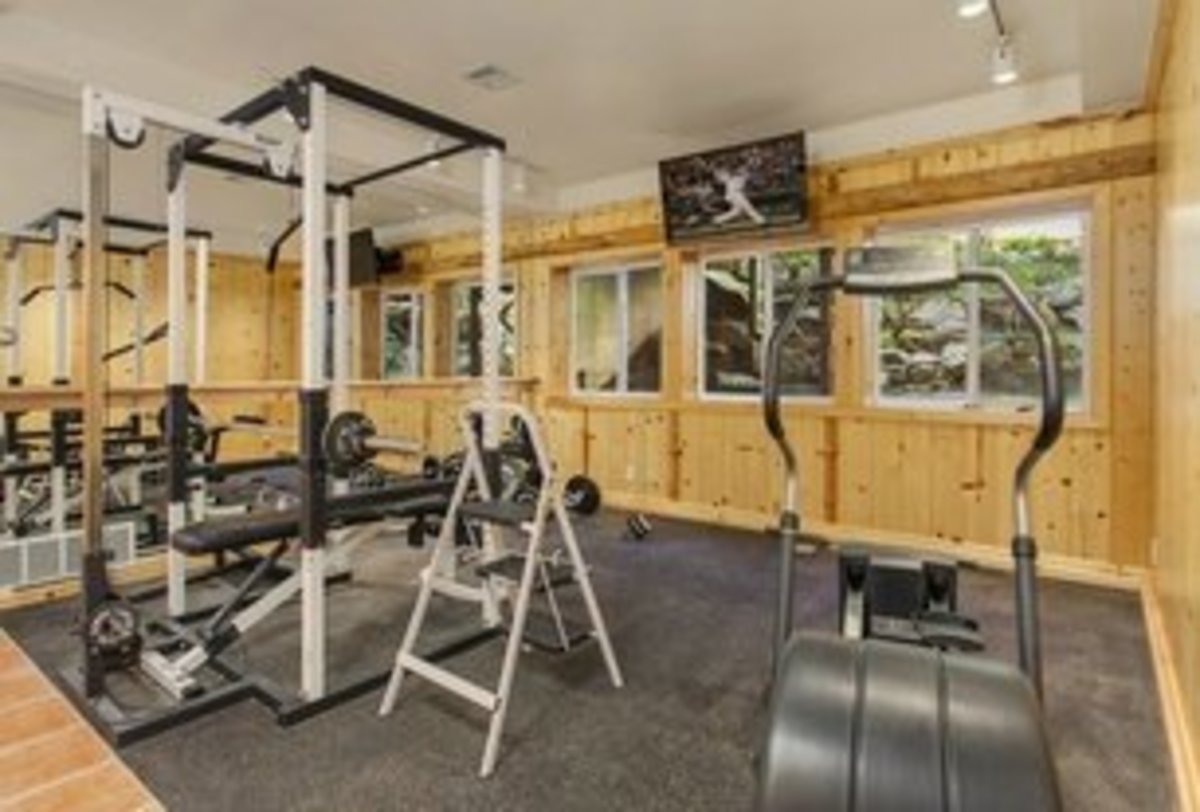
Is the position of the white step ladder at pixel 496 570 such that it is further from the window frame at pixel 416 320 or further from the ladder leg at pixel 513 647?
the window frame at pixel 416 320

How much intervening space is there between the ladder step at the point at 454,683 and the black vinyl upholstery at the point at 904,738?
1268mm

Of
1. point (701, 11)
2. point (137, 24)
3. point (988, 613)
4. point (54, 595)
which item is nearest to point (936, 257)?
point (701, 11)

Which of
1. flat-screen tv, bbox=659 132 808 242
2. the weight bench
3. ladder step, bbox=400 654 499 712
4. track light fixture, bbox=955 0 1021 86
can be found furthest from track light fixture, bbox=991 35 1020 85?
ladder step, bbox=400 654 499 712

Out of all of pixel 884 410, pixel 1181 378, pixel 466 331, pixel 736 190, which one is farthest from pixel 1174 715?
pixel 466 331

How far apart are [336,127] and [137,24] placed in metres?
1.26

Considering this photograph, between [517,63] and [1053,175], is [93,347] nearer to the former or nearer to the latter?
[517,63]

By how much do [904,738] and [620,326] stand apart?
5584 mm

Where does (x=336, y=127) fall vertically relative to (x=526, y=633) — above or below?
above

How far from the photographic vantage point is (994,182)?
434 cm

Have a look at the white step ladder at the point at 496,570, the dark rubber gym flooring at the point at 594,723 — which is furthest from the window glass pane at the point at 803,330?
the white step ladder at the point at 496,570

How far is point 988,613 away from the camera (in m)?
3.64

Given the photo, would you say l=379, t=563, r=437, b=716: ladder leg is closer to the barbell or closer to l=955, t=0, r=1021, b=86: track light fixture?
the barbell

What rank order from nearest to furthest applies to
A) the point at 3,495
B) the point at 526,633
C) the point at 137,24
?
the point at 526,633 → the point at 137,24 → the point at 3,495

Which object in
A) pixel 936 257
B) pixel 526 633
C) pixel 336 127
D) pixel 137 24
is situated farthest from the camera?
pixel 336 127
